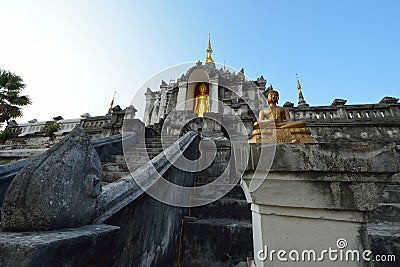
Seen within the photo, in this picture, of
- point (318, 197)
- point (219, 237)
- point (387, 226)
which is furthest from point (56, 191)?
point (387, 226)

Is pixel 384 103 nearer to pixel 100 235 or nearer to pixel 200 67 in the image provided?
pixel 100 235

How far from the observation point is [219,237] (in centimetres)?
284

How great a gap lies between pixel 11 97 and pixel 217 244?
14.1 metres

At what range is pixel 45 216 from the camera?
1.15 metres

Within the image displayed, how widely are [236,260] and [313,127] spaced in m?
6.67

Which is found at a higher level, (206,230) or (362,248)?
(362,248)

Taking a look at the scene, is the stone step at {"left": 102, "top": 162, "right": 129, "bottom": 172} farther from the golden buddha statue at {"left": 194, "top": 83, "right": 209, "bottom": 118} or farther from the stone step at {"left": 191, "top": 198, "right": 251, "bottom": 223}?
the golden buddha statue at {"left": 194, "top": 83, "right": 209, "bottom": 118}

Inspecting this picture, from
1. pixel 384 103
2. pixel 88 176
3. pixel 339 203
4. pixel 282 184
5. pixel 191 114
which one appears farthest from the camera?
pixel 191 114

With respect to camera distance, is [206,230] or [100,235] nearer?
[100,235]

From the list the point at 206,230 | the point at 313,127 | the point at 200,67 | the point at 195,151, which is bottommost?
the point at 206,230

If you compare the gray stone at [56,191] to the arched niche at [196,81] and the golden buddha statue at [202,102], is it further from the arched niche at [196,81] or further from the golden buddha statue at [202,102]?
the arched niche at [196,81]

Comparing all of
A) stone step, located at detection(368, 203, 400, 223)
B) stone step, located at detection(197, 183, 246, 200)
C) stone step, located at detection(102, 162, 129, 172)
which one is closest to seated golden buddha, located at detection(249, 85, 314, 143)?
stone step, located at detection(197, 183, 246, 200)

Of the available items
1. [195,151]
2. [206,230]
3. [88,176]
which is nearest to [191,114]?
[195,151]

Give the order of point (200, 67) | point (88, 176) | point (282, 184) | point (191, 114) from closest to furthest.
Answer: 1. point (282, 184)
2. point (88, 176)
3. point (191, 114)
4. point (200, 67)
